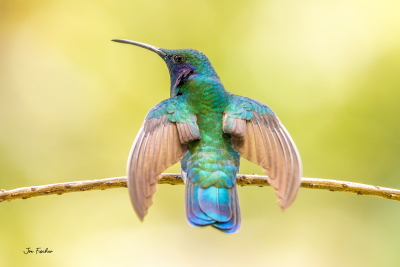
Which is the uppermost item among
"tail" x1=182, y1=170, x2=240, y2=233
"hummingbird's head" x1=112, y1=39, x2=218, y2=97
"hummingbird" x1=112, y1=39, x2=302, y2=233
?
"hummingbird's head" x1=112, y1=39, x2=218, y2=97

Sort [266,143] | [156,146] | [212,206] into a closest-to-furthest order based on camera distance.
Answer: [212,206] < [156,146] < [266,143]

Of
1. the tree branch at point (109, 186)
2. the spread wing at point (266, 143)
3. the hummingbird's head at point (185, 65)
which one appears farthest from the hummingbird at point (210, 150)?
the tree branch at point (109, 186)

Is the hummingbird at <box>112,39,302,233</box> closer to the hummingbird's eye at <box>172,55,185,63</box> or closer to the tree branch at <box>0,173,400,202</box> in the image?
the tree branch at <box>0,173,400,202</box>

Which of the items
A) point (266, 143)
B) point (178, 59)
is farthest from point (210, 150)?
point (178, 59)

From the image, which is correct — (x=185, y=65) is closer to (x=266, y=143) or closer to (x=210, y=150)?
(x=210, y=150)

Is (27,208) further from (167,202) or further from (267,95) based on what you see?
(267,95)

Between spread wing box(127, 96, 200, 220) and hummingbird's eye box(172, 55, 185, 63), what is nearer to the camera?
spread wing box(127, 96, 200, 220)

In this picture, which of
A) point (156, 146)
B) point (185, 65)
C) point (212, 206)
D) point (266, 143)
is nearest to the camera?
point (212, 206)

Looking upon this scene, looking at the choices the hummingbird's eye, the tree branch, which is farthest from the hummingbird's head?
the tree branch
